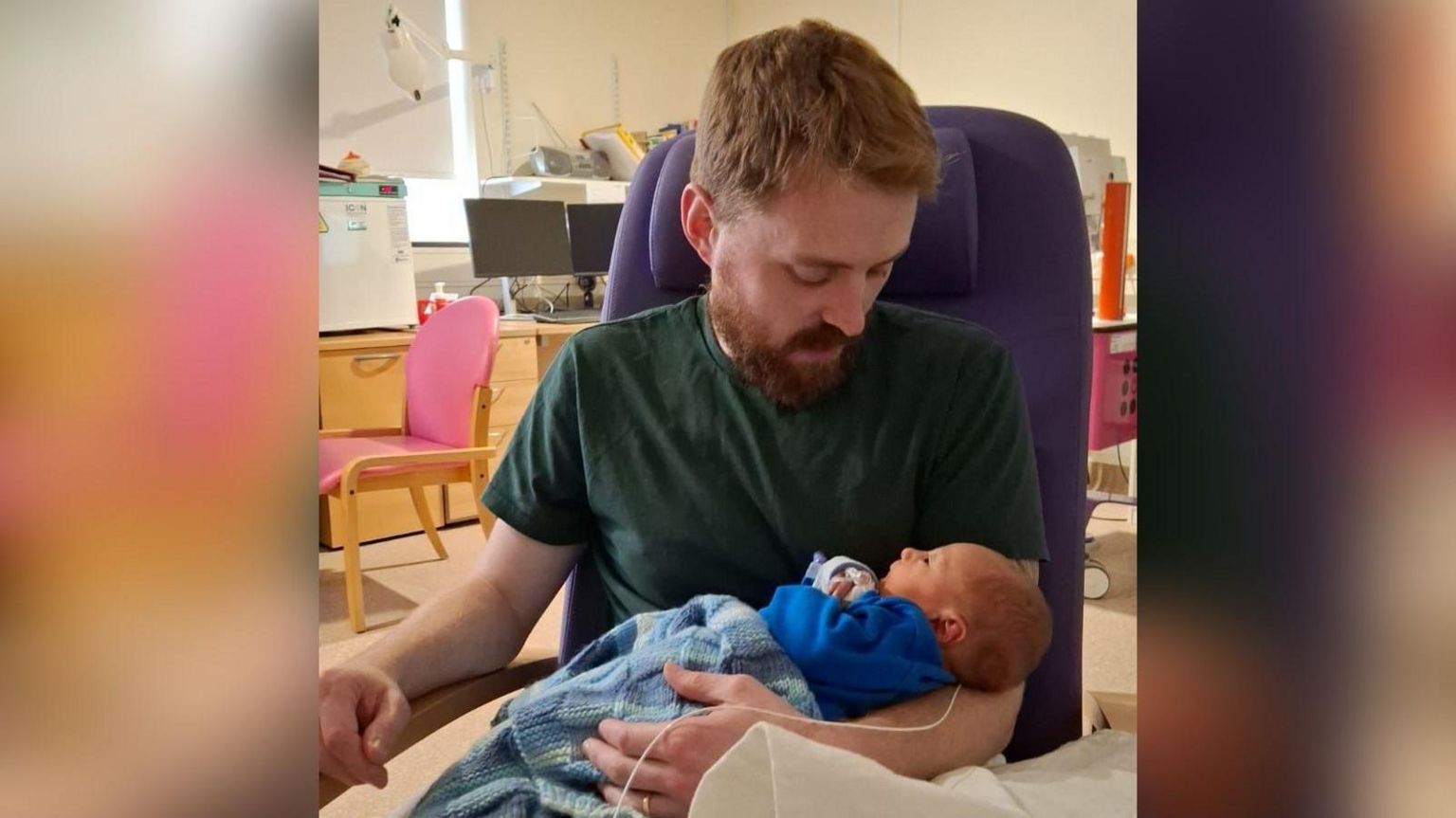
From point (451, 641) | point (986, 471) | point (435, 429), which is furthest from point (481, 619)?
point (435, 429)

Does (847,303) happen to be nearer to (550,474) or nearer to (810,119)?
(810,119)

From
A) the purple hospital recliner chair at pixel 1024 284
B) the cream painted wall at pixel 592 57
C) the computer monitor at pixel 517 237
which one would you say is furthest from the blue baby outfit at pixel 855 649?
the cream painted wall at pixel 592 57

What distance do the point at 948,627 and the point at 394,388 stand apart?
278cm

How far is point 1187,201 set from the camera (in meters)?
0.14

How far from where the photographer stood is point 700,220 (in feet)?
3.88

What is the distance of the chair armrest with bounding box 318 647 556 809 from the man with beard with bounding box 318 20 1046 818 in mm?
17

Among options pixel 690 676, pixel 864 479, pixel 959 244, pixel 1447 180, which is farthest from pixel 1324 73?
pixel 959 244

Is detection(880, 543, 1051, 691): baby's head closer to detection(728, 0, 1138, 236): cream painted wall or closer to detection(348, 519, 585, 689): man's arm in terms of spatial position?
detection(348, 519, 585, 689): man's arm

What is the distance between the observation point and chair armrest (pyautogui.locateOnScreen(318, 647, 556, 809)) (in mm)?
928

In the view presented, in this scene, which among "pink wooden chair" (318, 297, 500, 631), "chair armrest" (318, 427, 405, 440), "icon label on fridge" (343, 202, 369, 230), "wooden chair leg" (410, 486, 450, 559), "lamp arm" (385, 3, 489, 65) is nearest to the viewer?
"pink wooden chair" (318, 297, 500, 631)

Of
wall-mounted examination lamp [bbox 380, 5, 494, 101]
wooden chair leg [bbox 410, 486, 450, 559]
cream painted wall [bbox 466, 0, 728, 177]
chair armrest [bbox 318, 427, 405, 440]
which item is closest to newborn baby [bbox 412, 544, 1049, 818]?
chair armrest [bbox 318, 427, 405, 440]

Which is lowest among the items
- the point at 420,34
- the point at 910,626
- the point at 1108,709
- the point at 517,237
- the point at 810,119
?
the point at 1108,709

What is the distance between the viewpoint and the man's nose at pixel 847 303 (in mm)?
1038

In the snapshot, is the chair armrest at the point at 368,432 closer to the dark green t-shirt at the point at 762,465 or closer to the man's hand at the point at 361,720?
the dark green t-shirt at the point at 762,465
